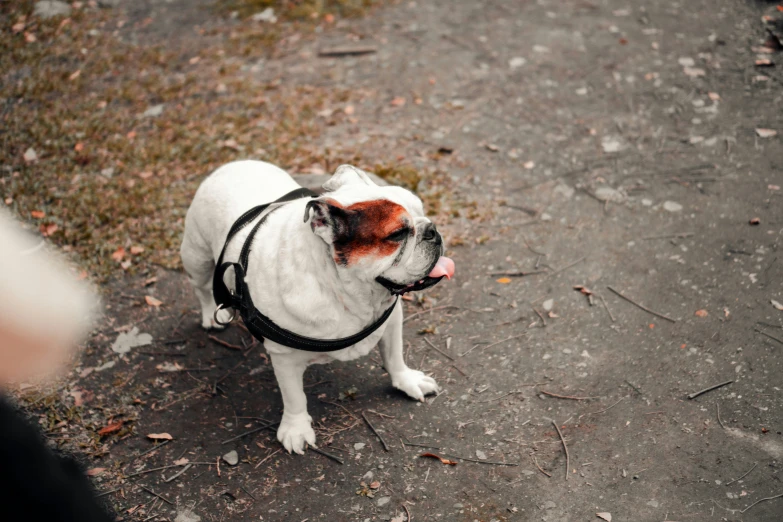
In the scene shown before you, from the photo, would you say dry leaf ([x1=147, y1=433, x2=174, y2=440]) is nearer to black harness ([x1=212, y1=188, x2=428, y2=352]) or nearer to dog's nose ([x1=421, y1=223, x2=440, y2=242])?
black harness ([x1=212, y1=188, x2=428, y2=352])

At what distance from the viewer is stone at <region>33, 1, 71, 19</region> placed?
9.46 meters

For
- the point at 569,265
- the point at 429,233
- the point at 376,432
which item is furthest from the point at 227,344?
the point at 569,265

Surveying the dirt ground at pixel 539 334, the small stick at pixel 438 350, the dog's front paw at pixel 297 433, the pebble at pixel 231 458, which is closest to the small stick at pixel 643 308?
the dirt ground at pixel 539 334

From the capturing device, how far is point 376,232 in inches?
116

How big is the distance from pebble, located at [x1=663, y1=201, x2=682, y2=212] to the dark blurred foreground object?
16.6 feet

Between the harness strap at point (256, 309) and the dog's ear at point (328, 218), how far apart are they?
64 cm

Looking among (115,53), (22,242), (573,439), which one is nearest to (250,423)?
(573,439)

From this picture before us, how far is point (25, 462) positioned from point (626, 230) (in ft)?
15.8

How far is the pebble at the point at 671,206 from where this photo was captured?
5367 mm

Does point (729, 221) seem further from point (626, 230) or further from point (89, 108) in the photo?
point (89, 108)

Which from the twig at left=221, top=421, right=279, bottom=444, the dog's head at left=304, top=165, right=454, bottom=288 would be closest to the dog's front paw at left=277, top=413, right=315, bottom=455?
the twig at left=221, top=421, right=279, bottom=444

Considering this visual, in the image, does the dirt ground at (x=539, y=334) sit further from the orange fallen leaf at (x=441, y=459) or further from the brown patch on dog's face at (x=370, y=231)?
the brown patch on dog's face at (x=370, y=231)

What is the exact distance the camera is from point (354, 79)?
297 inches

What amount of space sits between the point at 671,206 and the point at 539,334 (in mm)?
1898
